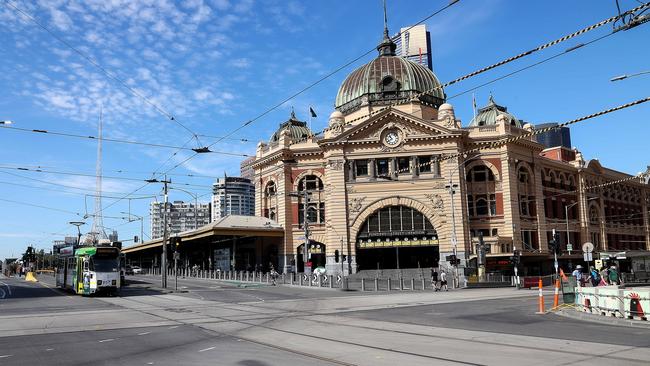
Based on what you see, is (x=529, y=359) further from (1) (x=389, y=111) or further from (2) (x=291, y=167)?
(2) (x=291, y=167)

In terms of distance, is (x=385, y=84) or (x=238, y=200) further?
(x=238, y=200)

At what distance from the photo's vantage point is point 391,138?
62.4m

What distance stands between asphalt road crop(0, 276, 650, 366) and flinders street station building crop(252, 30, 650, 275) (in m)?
32.7

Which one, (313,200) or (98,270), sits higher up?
(313,200)

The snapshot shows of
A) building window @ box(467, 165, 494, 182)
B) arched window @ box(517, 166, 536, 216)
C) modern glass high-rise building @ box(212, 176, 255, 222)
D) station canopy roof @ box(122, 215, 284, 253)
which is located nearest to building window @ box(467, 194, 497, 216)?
building window @ box(467, 165, 494, 182)

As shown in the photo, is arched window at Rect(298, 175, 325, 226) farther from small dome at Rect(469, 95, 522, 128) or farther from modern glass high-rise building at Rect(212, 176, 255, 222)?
modern glass high-rise building at Rect(212, 176, 255, 222)

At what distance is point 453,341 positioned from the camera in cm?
1488

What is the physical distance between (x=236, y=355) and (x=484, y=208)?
179ft

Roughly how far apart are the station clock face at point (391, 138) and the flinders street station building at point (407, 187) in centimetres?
11

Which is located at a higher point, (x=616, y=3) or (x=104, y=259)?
(x=616, y=3)

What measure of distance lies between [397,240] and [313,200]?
481 inches

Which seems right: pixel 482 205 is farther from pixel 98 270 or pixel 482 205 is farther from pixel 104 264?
pixel 98 270

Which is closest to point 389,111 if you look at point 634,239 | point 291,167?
point 291,167

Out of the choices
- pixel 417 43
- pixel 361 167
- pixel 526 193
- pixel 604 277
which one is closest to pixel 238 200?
pixel 417 43
